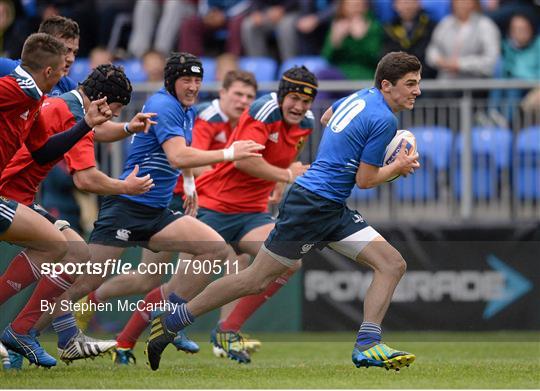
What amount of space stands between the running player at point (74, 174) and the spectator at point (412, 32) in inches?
249

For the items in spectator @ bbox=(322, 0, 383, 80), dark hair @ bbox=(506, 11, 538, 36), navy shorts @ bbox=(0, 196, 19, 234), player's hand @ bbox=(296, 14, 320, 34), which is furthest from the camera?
player's hand @ bbox=(296, 14, 320, 34)

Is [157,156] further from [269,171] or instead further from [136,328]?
[136,328]

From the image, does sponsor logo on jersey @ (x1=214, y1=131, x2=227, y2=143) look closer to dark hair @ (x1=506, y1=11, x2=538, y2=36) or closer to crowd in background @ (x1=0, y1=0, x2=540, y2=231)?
crowd in background @ (x1=0, y1=0, x2=540, y2=231)

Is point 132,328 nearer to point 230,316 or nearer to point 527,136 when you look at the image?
point 230,316

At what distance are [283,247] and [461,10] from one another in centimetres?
709

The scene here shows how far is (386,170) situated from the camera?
9.42 meters

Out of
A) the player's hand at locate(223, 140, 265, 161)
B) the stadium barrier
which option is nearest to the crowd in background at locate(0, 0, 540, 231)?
the stadium barrier

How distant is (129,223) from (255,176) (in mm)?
1318

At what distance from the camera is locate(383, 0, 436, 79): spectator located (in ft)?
51.7

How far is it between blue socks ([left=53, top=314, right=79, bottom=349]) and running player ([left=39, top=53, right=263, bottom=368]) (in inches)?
3.8

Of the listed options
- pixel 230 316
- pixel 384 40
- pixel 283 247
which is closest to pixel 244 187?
pixel 230 316

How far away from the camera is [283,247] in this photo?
9.60m

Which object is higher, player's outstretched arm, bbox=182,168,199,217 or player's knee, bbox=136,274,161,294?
player's outstretched arm, bbox=182,168,199,217

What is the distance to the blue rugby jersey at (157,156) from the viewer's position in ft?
34.7
